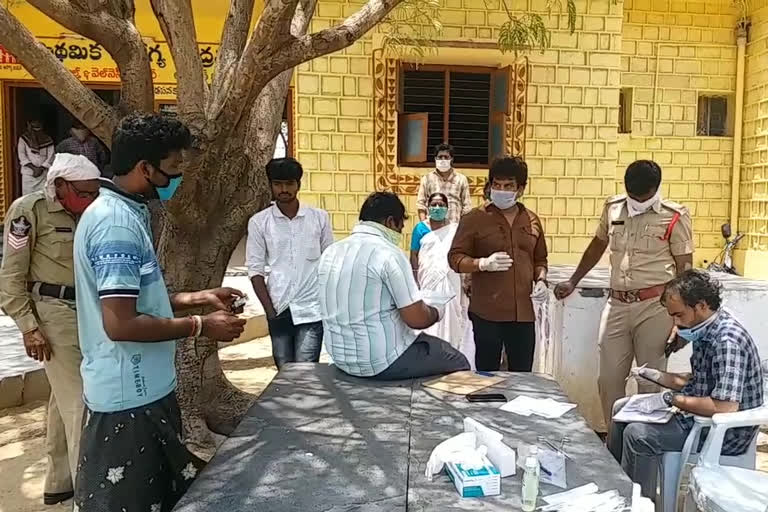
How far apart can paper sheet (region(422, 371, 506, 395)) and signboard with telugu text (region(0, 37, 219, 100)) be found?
743cm

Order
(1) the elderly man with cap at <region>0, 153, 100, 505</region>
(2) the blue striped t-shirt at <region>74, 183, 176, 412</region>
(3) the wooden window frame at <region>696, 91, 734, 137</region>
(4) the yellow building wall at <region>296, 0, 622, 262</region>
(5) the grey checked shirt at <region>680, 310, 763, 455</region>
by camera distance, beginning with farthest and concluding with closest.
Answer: (3) the wooden window frame at <region>696, 91, 734, 137</region>, (4) the yellow building wall at <region>296, 0, 622, 262</region>, (1) the elderly man with cap at <region>0, 153, 100, 505</region>, (5) the grey checked shirt at <region>680, 310, 763, 455</region>, (2) the blue striped t-shirt at <region>74, 183, 176, 412</region>

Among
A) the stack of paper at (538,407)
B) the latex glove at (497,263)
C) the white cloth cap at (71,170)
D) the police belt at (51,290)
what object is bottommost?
the stack of paper at (538,407)

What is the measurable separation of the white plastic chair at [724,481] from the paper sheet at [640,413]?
10.3 inches

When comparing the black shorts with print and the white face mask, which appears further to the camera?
the white face mask

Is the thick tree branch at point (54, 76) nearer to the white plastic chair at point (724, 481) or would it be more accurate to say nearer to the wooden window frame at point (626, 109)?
the white plastic chair at point (724, 481)

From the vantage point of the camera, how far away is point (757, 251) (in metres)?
10.3

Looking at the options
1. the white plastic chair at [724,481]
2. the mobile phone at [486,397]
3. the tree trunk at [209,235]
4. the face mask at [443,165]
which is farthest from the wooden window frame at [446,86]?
the white plastic chair at [724,481]

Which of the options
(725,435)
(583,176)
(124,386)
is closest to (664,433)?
(725,435)

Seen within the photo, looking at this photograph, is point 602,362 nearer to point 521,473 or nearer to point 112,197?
point 521,473

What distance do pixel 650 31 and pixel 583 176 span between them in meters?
2.98

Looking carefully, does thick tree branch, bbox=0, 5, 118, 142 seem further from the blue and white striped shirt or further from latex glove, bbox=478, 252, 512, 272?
latex glove, bbox=478, 252, 512, 272

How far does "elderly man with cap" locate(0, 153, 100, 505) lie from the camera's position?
3307 millimetres

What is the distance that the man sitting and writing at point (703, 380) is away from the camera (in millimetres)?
2938

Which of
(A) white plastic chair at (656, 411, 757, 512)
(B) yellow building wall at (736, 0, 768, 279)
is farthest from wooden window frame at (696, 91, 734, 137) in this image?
(A) white plastic chair at (656, 411, 757, 512)
